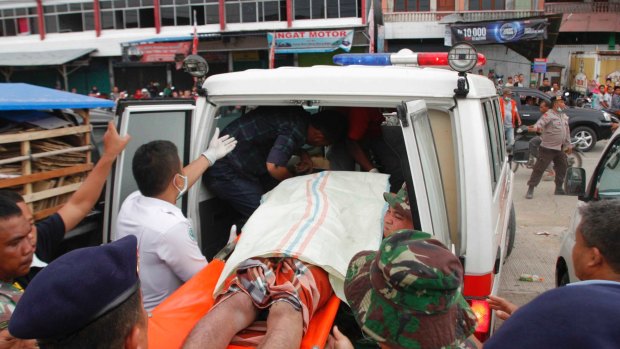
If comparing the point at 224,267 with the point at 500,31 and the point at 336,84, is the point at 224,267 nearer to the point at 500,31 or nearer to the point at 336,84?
the point at 336,84

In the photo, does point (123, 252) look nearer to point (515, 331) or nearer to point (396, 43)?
point (515, 331)

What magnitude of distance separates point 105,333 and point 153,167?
136cm

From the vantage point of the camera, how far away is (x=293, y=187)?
308cm

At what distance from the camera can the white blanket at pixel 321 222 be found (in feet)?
7.82

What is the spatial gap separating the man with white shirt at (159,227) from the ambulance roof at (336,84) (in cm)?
55

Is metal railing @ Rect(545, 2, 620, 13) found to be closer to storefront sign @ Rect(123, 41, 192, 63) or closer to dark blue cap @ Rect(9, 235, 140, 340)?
storefront sign @ Rect(123, 41, 192, 63)

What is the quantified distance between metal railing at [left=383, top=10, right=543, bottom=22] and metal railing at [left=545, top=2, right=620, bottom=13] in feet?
15.6

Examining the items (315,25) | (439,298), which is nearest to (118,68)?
(315,25)

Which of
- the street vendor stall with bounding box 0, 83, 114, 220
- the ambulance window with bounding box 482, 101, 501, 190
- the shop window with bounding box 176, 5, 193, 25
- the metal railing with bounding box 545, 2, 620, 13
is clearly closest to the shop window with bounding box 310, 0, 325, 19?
the shop window with bounding box 176, 5, 193, 25

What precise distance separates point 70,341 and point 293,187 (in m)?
1.93

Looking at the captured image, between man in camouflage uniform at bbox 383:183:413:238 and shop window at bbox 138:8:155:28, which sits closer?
man in camouflage uniform at bbox 383:183:413:238

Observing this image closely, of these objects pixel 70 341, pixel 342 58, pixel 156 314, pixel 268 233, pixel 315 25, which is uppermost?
pixel 315 25

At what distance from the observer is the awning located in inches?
1017

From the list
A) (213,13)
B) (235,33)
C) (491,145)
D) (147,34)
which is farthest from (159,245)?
(147,34)
